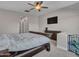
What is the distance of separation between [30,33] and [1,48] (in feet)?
1.67

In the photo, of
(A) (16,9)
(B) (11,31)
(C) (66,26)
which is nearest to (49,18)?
(C) (66,26)

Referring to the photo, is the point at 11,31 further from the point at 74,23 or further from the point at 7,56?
the point at 74,23

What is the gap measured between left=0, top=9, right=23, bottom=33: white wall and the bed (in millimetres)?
Answer: 89

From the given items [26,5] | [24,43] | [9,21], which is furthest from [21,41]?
[26,5]

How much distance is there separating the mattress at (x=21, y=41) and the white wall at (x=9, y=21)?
90 mm

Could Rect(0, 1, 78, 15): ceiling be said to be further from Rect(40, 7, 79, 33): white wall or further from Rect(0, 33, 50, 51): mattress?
Rect(0, 33, 50, 51): mattress

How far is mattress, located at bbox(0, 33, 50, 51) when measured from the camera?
55.7 inches

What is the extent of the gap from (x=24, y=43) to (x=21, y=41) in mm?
57

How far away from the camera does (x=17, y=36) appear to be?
1551 mm

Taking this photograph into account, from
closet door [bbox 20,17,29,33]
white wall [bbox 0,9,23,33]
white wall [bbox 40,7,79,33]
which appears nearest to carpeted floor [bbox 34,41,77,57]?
white wall [bbox 40,7,79,33]

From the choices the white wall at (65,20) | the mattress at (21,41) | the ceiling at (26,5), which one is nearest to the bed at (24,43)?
the mattress at (21,41)

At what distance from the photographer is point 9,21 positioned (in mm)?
1556

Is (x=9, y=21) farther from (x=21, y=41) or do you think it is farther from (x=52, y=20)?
(x=52, y=20)

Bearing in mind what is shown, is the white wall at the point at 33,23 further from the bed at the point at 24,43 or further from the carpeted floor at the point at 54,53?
the carpeted floor at the point at 54,53
